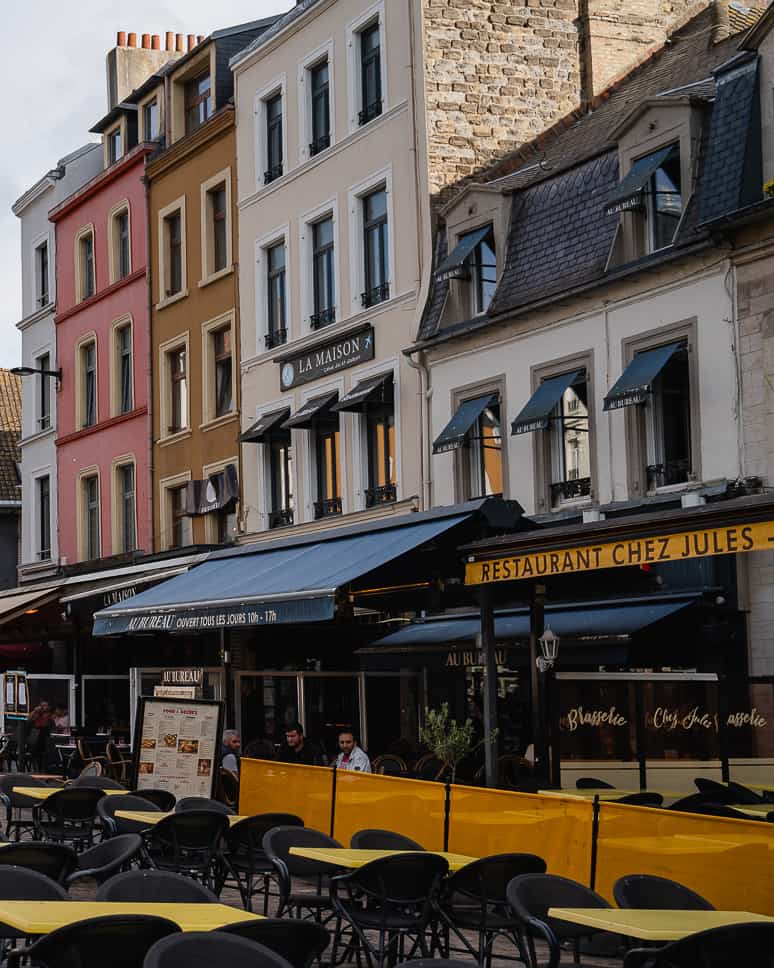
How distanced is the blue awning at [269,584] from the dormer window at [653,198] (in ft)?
19.0

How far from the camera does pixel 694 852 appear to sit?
11.3m

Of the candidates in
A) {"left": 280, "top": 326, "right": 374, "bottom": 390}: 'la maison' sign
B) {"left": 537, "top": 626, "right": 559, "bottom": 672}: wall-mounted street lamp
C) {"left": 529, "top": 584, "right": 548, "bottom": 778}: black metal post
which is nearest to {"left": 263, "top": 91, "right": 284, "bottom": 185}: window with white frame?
{"left": 280, "top": 326, "right": 374, "bottom": 390}: 'la maison' sign

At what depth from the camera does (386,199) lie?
95.5ft

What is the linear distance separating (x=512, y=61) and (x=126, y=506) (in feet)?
46.6

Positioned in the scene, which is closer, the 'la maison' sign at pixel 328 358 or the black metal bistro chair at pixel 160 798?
the black metal bistro chair at pixel 160 798

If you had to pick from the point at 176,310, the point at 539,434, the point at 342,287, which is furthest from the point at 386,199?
the point at 176,310

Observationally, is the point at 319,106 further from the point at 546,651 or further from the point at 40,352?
the point at 546,651

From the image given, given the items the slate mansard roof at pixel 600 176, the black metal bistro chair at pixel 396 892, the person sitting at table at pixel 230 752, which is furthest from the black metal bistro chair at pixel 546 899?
the slate mansard roof at pixel 600 176

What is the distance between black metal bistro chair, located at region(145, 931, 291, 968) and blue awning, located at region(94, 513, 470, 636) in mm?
10330

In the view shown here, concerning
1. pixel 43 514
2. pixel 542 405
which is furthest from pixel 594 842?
pixel 43 514

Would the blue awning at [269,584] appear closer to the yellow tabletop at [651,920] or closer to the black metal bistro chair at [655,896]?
the black metal bistro chair at [655,896]

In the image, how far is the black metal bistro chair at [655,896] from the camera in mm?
9711

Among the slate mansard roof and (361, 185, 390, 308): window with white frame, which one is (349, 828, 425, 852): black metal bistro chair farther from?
(361, 185, 390, 308): window with white frame

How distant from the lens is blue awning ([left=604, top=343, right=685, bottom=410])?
2183 centimetres
